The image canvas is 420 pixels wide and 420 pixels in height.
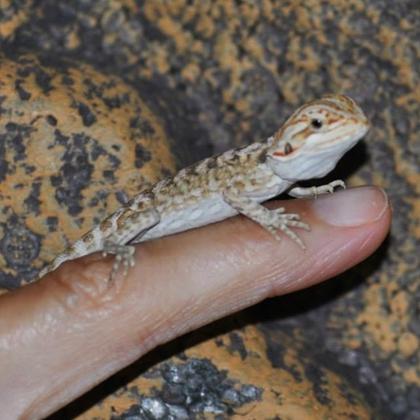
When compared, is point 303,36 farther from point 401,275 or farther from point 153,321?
point 153,321

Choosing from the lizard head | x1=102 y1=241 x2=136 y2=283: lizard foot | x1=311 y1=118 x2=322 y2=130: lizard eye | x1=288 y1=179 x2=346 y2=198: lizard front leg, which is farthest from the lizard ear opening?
x1=102 y1=241 x2=136 y2=283: lizard foot

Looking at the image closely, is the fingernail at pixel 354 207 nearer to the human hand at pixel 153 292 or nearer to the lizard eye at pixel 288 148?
the human hand at pixel 153 292

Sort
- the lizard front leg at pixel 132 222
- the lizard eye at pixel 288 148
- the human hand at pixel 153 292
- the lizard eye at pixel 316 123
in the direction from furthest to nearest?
the lizard front leg at pixel 132 222 → the lizard eye at pixel 288 148 → the lizard eye at pixel 316 123 → the human hand at pixel 153 292

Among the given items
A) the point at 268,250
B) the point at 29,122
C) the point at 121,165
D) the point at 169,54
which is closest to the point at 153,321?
the point at 268,250

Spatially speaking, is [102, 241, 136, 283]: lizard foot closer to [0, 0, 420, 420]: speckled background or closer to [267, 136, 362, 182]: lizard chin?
[0, 0, 420, 420]: speckled background

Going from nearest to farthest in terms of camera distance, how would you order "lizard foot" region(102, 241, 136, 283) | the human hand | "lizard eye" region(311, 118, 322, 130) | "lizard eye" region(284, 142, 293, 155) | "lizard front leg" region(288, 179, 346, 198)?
the human hand
"lizard foot" region(102, 241, 136, 283)
"lizard eye" region(311, 118, 322, 130)
"lizard eye" region(284, 142, 293, 155)
"lizard front leg" region(288, 179, 346, 198)

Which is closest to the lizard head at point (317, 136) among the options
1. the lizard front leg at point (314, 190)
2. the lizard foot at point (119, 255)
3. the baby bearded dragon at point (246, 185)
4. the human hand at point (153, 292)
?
the baby bearded dragon at point (246, 185)

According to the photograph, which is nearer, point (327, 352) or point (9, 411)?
point (9, 411)
